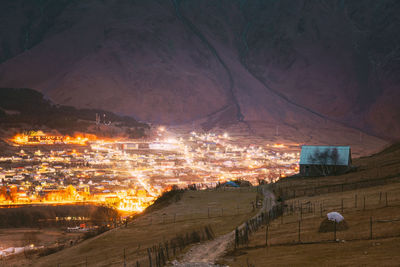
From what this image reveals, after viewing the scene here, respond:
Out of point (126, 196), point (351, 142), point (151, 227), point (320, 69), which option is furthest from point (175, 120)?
point (151, 227)

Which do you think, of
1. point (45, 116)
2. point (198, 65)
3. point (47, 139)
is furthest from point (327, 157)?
point (198, 65)

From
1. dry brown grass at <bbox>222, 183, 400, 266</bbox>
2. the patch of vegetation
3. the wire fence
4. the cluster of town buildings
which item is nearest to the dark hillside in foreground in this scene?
the cluster of town buildings

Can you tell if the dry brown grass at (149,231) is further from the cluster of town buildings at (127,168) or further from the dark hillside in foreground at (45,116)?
the dark hillside in foreground at (45,116)

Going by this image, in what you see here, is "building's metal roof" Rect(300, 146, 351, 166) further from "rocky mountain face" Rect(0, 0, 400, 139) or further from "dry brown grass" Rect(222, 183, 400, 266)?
"rocky mountain face" Rect(0, 0, 400, 139)

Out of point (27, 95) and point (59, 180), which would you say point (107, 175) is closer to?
point (59, 180)

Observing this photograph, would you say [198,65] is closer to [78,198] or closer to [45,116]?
[45,116]

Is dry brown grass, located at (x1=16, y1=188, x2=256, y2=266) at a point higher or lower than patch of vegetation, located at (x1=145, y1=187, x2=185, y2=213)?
lower

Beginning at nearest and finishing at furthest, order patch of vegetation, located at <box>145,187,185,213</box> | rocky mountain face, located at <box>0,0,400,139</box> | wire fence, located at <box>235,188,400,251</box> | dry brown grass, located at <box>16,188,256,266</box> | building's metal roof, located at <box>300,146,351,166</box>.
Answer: wire fence, located at <box>235,188,400,251</box> → dry brown grass, located at <box>16,188,256,266</box> → patch of vegetation, located at <box>145,187,185,213</box> → building's metal roof, located at <box>300,146,351,166</box> → rocky mountain face, located at <box>0,0,400,139</box>

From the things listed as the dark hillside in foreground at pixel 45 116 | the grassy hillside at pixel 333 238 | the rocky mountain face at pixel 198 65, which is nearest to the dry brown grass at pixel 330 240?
the grassy hillside at pixel 333 238
